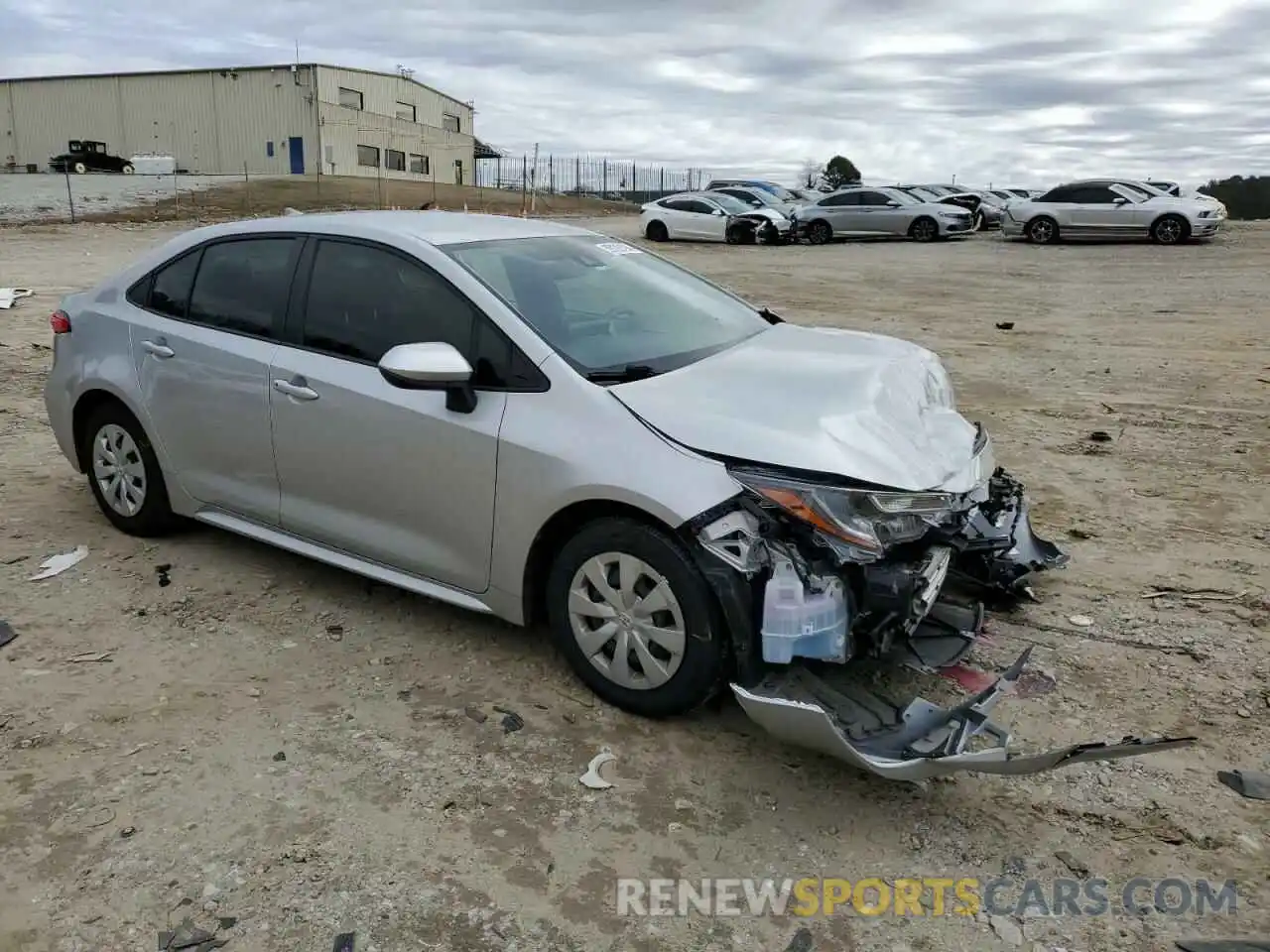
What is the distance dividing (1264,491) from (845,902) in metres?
4.52

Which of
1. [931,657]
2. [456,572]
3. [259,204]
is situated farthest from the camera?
[259,204]

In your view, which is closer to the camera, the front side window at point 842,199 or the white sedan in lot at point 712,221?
the white sedan in lot at point 712,221

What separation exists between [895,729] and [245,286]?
3326 millimetres

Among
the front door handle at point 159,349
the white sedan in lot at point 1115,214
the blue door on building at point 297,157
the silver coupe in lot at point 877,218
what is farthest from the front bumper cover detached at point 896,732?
the blue door on building at point 297,157

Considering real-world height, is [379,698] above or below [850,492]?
below

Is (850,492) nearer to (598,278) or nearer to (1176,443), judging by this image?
(598,278)

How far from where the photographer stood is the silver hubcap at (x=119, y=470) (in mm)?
5027

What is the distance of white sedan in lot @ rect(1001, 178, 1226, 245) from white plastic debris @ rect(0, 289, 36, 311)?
72.7 feet

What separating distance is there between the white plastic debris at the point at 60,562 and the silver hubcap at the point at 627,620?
2.80 metres

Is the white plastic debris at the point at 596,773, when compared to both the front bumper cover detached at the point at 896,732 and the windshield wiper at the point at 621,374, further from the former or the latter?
the windshield wiper at the point at 621,374

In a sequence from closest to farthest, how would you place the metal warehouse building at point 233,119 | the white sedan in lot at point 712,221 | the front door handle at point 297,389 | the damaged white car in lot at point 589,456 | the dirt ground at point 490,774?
1. the dirt ground at point 490,774
2. the damaged white car in lot at point 589,456
3. the front door handle at point 297,389
4. the white sedan in lot at point 712,221
5. the metal warehouse building at point 233,119

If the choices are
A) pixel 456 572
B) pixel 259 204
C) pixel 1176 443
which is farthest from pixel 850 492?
pixel 259 204

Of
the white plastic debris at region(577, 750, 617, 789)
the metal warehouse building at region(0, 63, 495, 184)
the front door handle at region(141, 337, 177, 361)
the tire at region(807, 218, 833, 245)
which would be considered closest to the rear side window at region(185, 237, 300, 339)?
the front door handle at region(141, 337, 177, 361)

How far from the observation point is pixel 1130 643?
13.4 feet
